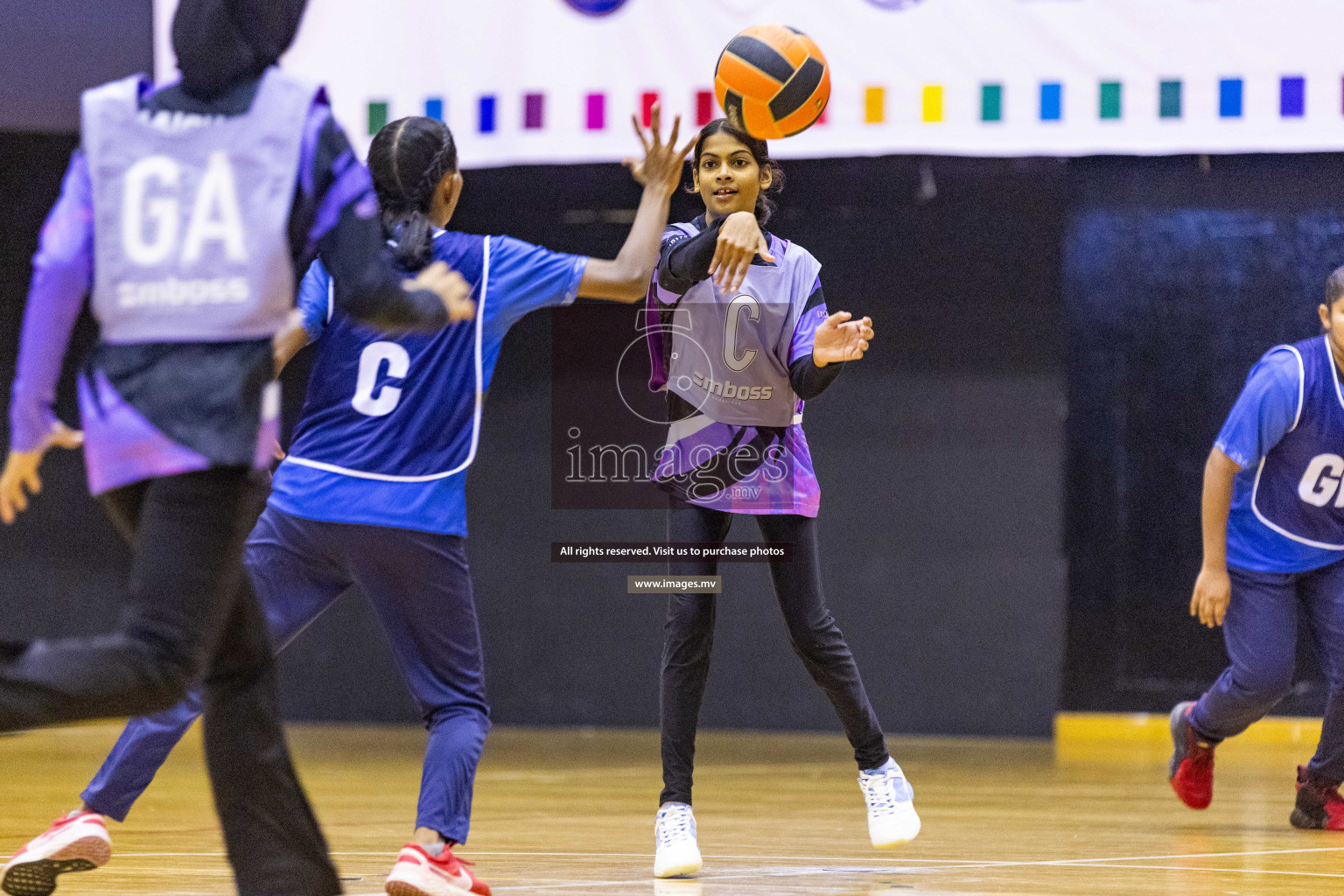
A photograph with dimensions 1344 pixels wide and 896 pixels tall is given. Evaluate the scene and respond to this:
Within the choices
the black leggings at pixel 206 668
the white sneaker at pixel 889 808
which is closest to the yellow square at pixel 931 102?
the white sneaker at pixel 889 808

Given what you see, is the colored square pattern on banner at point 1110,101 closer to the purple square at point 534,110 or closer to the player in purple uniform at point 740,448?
the purple square at point 534,110

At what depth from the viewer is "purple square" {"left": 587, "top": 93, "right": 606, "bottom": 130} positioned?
558cm

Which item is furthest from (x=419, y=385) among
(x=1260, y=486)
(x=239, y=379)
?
(x=1260, y=486)

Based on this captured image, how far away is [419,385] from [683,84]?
3.05 meters

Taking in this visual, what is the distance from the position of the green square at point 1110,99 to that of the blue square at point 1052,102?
0.15m

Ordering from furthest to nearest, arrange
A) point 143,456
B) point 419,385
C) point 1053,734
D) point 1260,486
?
point 1053,734, point 1260,486, point 419,385, point 143,456

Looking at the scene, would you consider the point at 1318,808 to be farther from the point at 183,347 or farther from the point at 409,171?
the point at 183,347

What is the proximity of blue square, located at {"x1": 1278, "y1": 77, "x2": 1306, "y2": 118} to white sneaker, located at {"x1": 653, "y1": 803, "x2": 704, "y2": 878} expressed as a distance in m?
3.67

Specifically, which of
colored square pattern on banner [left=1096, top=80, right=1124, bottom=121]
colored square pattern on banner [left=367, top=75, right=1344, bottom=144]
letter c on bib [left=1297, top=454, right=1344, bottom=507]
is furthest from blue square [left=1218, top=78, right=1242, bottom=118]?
letter c on bib [left=1297, top=454, right=1344, bottom=507]

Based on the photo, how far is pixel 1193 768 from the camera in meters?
4.29

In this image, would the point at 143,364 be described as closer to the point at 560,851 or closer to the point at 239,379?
the point at 239,379

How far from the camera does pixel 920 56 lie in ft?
17.8

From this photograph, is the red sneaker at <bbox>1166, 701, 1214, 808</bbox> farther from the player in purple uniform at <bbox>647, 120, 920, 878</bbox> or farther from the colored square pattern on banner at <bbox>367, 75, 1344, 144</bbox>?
the colored square pattern on banner at <bbox>367, 75, 1344, 144</bbox>

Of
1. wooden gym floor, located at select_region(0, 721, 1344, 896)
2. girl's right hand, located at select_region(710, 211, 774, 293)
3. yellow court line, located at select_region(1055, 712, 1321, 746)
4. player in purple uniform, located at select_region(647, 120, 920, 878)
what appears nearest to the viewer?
girl's right hand, located at select_region(710, 211, 774, 293)
